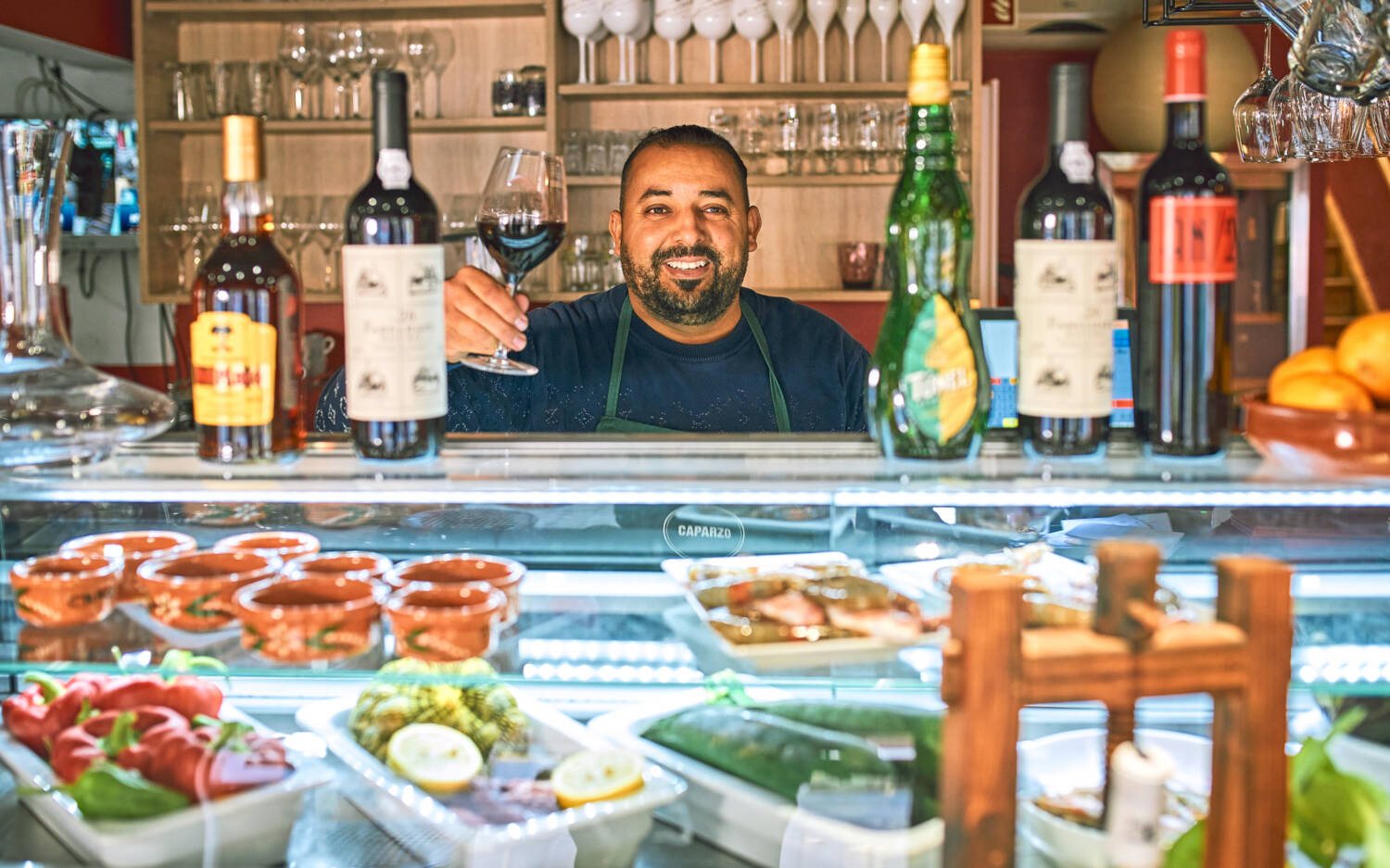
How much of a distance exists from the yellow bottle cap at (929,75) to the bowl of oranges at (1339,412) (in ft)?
1.13

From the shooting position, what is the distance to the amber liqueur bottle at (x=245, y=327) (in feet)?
3.32

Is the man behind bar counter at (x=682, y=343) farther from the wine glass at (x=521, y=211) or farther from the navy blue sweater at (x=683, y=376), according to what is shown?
the wine glass at (x=521, y=211)

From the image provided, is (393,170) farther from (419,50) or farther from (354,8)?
(354,8)

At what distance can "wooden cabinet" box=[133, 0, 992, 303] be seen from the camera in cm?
376

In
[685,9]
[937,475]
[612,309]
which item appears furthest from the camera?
[685,9]

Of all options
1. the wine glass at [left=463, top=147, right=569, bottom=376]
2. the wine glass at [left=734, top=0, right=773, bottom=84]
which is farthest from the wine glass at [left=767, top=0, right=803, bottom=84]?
the wine glass at [left=463, top=147, right=569, bottom=376]

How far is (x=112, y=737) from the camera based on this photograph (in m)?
1.05

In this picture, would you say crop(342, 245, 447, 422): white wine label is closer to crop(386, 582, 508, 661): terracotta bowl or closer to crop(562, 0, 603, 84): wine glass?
crop(386, 582, 508, 661): terracotta bowl

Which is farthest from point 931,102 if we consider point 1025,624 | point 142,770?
point 142,770

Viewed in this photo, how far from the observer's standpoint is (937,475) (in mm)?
985

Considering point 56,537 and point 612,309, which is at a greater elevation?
point 612,309

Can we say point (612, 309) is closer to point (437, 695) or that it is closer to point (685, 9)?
point (685, 9)

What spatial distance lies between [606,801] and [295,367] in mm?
449

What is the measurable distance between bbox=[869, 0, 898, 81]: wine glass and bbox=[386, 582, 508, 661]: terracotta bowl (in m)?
3.01
